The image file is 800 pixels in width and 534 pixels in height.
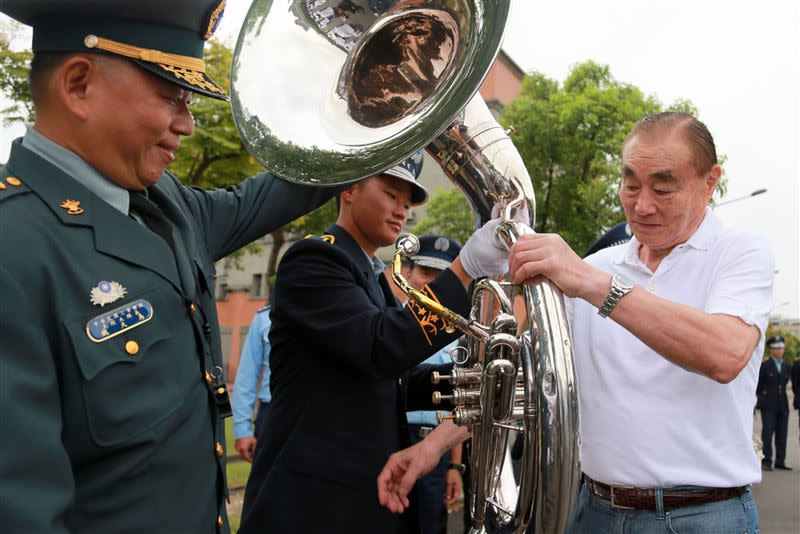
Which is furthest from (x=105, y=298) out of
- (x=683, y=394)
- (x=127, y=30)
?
(x=683, y=394)

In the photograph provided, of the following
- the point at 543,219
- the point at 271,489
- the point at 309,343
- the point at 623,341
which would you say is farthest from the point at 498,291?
the point at 543,219

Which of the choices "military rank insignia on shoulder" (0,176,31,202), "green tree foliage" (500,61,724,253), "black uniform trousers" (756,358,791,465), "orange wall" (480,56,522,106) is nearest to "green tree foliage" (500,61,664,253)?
"green tree foliage" (500,61,724,253)

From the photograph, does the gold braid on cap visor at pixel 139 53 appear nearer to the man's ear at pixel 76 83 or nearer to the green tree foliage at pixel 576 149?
the man's ear at pixel 76 83

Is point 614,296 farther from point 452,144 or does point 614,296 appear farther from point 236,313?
point 236,313

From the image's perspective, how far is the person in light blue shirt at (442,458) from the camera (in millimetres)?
4195

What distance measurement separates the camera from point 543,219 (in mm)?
18438

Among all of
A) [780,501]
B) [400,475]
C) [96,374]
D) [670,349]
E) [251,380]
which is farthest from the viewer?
[780,501]

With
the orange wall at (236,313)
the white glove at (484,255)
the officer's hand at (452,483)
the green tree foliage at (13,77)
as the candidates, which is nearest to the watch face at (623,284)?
the white glove at (484,255)

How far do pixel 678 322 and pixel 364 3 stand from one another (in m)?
1.35

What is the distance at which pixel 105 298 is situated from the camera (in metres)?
1.45

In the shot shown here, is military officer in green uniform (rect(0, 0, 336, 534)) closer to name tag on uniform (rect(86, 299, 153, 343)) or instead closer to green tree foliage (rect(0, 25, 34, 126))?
name tag on uniform (rect(86, 299, 153, 343))

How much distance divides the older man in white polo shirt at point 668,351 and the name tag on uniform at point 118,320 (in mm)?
992

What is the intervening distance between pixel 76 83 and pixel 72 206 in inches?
10.7

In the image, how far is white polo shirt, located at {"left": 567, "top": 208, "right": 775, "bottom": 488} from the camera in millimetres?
2014
